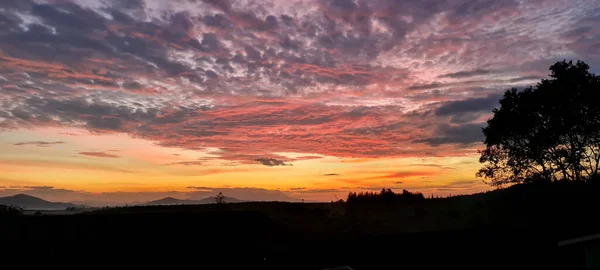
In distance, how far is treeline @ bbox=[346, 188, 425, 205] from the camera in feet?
177

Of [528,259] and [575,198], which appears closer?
[528,259]

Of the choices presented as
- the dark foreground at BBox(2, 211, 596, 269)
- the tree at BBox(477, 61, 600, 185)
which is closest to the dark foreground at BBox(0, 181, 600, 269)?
the dark foreground at BBox(2, 211, 596, 269)

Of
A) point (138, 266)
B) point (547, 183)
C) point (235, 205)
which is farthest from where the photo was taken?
point (235, 205)

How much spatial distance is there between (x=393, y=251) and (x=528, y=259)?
704 centimetres

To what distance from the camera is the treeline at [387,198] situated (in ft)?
177

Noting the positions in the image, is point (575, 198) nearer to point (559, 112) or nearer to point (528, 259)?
point (559, 112)

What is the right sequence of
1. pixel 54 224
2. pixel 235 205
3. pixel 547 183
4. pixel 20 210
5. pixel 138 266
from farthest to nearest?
1. pixel 235 205
2. pixel 547 183
3. pixel 20 210
4. pixel 54 224
5. pixel 138 266

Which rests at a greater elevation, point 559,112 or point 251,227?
point 559,112

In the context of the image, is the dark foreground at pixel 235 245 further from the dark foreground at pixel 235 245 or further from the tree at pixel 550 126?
the tree at pixel 550 126

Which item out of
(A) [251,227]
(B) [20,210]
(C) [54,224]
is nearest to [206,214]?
(A) [251,227]

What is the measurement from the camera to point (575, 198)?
123 feet

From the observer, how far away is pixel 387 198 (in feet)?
177

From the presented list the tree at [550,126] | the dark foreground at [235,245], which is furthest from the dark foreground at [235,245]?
the tree at [550,126]

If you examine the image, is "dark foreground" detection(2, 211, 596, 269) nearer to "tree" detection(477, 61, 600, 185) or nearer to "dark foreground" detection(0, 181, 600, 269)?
"dark foreground" detection(0, 181, 600, 269)
